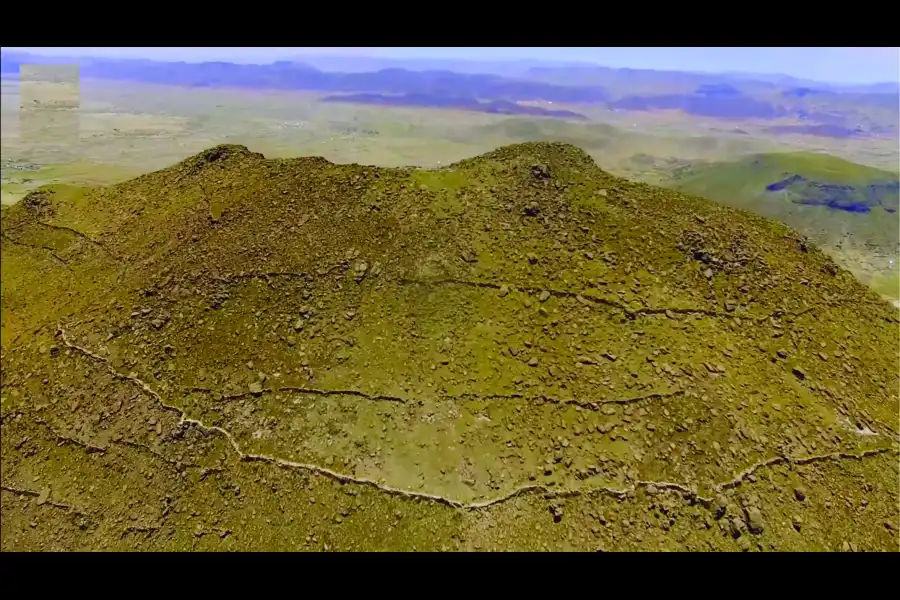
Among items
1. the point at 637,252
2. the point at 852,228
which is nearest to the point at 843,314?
the point at 637,252

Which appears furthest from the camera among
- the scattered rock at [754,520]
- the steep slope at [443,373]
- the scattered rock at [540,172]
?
the scattered rock at [540,172]

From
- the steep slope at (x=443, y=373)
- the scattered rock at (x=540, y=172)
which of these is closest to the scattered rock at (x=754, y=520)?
the steep slope at (x=443, y=373)

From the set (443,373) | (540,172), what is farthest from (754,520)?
(540,172)

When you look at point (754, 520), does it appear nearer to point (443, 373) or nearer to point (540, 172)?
point (443, 373)

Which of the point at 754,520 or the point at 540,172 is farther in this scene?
the point at 540,172

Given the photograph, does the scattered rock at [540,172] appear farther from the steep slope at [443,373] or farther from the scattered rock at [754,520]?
the scattered rock at [754,520]

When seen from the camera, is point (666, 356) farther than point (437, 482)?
Yes

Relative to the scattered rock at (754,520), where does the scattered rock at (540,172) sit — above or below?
above

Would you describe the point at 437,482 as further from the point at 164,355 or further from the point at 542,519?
the point at 164,355
